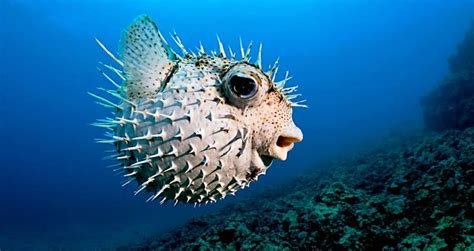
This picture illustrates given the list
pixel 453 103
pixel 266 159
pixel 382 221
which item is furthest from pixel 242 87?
pixel 453 103

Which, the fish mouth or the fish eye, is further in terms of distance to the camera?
the fish mouth

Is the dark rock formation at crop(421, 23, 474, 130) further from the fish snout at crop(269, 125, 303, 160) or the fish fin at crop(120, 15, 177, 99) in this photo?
the fish fin at crop(120, 15, 177, 99)

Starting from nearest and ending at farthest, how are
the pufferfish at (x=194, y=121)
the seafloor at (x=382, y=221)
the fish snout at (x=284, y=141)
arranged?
the pufferfish at (x=194, y=121) → the fish snout at (x=284, y=141) → the seafloor at (x=382, y=221)

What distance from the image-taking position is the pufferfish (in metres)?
1.27

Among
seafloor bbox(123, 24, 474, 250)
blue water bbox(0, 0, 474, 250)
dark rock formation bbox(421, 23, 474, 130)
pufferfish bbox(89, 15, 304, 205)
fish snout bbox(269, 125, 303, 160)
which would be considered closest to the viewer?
pufferfish bbox(89, 15, 304, 205)

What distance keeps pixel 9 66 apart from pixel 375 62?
110 m

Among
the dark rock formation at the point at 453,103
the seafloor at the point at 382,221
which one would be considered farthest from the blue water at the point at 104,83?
the seafloor at the point at 382,221

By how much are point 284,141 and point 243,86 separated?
40 centimetres

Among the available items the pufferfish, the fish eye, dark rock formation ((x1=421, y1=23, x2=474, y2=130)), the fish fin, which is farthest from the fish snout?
dark rock formation ((x1=421, y1=23, x2=474, y2=130))

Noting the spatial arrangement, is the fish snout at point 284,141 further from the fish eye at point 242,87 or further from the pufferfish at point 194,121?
the fish eye at point 242,87

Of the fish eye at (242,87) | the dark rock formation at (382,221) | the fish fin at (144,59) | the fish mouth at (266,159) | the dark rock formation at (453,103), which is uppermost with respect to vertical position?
the dark rock formation at (453,103)

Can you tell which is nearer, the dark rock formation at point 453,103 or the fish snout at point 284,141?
the fish snout at point 284,141

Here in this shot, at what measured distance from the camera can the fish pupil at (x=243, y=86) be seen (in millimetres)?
1291

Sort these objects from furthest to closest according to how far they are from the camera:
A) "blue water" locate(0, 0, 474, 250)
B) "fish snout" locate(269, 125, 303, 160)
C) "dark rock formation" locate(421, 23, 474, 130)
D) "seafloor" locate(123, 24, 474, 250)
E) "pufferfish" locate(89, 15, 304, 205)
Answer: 1. "blue water" locate(0, 0, 474, 250)
2. "dark rock formation" locate(421, 23, 474, 130)
3. "seafloor" locate(123, 24, 474, 250)
4. "fish snout" locate(269, 125, 303, 160)
5. "pufferfish" locate(89, 15, 304, 205)
